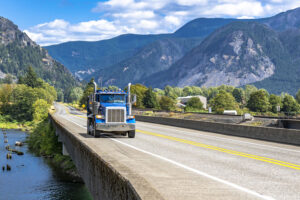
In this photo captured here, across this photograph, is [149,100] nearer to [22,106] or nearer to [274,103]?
[274,103]

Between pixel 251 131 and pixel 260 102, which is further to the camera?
pixel 260 102

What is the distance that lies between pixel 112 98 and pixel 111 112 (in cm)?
116

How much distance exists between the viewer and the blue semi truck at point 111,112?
74.0ft

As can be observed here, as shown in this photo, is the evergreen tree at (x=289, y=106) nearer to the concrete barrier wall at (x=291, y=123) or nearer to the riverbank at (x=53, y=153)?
the riverbank at (x=53, y=153)

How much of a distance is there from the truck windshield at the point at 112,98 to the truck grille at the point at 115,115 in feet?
2.94

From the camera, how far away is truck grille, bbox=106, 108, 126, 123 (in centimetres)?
2256

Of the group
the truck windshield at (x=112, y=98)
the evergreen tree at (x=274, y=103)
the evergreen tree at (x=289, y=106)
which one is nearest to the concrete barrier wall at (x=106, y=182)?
the truck windshield at (x=112, y=98)

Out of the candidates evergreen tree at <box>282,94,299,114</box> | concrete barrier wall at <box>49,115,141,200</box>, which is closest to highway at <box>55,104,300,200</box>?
concrete barrier wall at <box>49,115,141,200</box>

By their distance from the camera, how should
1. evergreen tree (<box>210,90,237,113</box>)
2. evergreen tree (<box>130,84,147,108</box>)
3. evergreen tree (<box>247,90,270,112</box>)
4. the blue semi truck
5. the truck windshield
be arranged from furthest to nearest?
1. evergreen tree (<box>210,90,237,113</box>)
2. evergreen tree (<box>130,84,147,108</box>)
3. evergreen tree (<box>247,90,270,112</box>)
4. the truck windshield
5. the blue semi truck

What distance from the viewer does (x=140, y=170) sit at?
37.1 feet

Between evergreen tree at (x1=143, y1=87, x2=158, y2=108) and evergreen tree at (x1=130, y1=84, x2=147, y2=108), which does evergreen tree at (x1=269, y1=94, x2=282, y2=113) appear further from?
evergreen tree at (x1=130, y1=84, x2=147, y2=108)

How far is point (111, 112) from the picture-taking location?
22.6 meters

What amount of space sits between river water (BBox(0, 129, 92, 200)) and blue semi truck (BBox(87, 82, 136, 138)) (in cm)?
1190

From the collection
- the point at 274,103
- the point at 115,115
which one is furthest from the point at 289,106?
the point at 115,115
